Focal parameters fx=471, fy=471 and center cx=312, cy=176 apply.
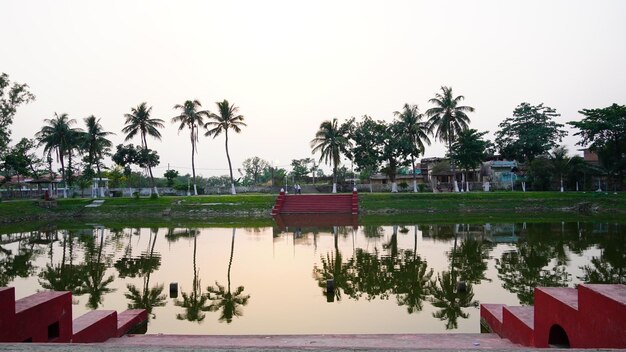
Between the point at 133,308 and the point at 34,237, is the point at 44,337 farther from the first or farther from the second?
the point at 34,237

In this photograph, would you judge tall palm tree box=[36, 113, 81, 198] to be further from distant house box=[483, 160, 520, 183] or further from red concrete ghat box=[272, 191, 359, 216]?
distant house box=[483, 160, 520, 183]

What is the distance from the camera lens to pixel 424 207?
44.7 m

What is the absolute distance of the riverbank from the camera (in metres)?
43.0

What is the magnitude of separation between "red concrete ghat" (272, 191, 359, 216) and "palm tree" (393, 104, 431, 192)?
13594 mm

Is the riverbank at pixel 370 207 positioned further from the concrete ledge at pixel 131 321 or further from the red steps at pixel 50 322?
the red steps at pixel 50 322

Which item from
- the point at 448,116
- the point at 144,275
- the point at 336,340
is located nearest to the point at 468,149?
the point at 448,116

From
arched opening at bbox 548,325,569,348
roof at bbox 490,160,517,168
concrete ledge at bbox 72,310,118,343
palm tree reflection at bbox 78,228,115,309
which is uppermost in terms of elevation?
roof at bbox 490,160,517,168

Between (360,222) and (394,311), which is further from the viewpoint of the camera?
(360,222)

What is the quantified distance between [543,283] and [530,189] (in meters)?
49.0

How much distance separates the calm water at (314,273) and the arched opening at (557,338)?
2725 millimetres

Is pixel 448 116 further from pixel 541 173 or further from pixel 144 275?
pixel 144 275

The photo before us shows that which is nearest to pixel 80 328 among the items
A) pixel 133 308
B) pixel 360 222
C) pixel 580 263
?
pixel 133 308

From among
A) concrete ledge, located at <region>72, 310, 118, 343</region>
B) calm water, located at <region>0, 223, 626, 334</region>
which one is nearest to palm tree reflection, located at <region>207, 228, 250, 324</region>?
calm water, located at <region>0, 223, 626, 334</region>

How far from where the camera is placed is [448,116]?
53.3m
